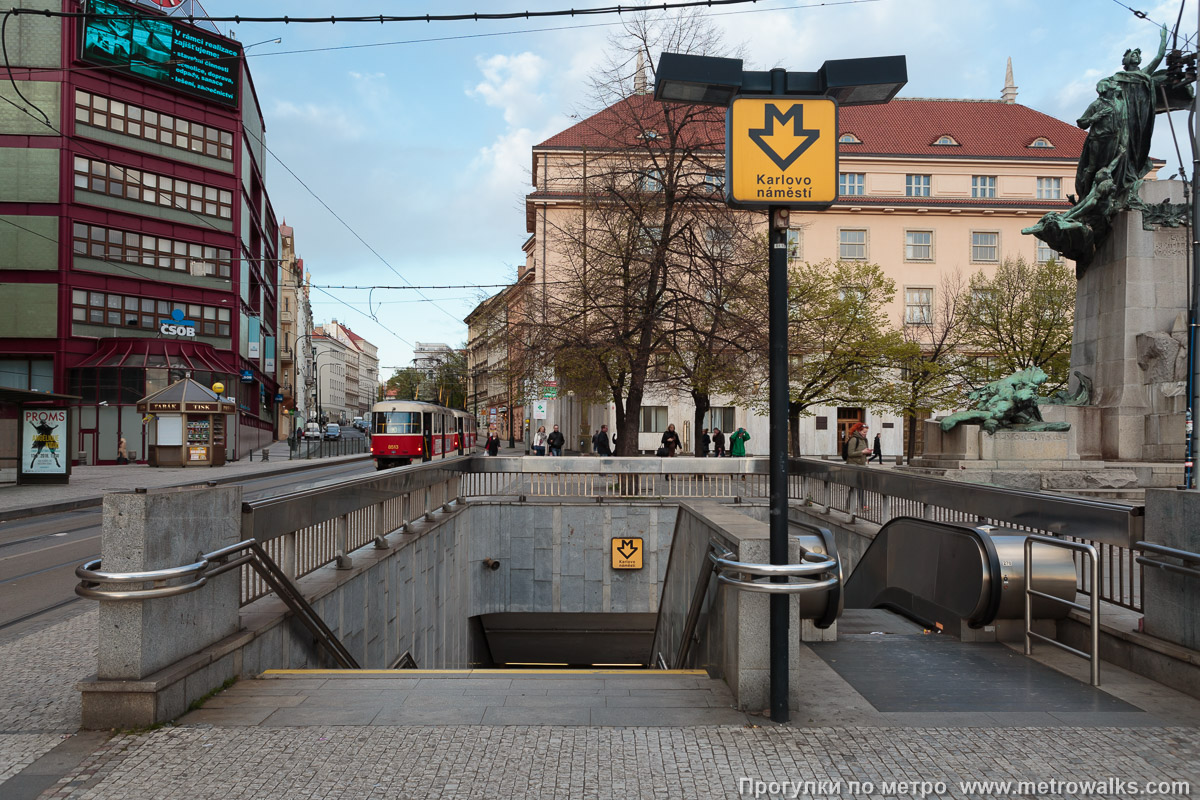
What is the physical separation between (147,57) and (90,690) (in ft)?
153

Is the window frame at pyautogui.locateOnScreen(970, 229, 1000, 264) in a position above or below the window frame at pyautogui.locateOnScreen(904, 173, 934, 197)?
below

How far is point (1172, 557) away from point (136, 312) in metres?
45.9

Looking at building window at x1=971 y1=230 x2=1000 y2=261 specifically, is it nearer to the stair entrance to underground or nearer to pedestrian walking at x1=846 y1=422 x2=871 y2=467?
pedestrian walking at x1=846 y1=422 x2=871 y2=467

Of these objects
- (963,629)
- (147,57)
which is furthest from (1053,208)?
(963,629)

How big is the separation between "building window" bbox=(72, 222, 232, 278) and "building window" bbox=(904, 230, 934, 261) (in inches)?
1602

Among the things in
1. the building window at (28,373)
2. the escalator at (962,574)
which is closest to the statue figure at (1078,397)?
the escalator at (962,574)

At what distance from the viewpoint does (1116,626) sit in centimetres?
589

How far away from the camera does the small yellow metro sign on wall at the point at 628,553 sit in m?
16.2

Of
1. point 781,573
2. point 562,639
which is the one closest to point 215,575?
point 781,573

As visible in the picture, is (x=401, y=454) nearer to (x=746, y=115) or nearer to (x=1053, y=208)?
(x=746, y=115)

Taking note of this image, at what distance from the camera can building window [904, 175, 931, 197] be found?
187 ft

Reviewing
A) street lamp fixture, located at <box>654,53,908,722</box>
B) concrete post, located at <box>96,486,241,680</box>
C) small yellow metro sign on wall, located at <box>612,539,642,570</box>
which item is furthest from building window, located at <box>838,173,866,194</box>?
concrete post, located at <box>96,486,241,680</box>

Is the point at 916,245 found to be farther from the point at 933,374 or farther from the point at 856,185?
the point at 933,374

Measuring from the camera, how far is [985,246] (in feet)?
185
